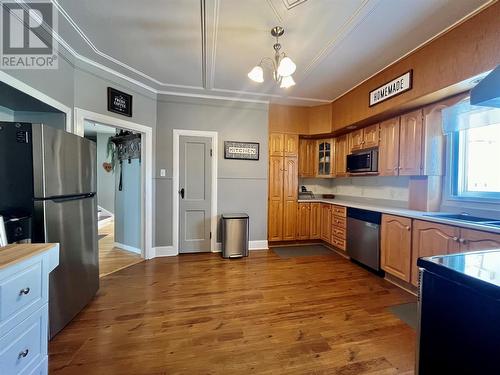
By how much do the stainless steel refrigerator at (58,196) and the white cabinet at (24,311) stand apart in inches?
22.2

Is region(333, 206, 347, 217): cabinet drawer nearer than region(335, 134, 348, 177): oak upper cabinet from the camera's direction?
Yes

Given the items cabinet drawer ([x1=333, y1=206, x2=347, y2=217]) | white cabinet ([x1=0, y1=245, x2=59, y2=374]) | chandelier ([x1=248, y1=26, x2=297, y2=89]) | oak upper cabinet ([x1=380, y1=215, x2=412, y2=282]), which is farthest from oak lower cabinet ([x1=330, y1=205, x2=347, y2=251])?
white cabinet ([x1=0, y1=245, x2=59, y2=374])

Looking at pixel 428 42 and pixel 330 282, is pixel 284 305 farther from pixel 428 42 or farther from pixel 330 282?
pixel 428 42

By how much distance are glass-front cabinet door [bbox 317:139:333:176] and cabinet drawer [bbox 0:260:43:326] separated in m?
4.30

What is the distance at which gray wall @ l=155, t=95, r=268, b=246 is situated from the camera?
3.72 metres

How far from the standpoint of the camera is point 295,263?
3.45 meters

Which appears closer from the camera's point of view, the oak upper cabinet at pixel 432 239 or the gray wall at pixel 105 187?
the oak upper cabinet at pixel 432 239

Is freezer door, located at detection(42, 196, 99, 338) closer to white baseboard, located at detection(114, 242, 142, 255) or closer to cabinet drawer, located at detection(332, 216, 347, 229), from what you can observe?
white baseboard, located at detection(114, 242, 142, 255)

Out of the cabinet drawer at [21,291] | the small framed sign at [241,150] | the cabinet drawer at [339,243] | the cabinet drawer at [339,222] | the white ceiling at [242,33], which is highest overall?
the white ceiling at [242,33]

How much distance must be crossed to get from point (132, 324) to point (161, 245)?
1.83 metres

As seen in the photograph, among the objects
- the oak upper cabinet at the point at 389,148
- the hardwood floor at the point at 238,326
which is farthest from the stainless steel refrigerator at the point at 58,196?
the oak upper cabinet at the point at 389,148

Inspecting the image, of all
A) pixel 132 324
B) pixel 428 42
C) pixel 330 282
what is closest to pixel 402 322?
pixel 330 282

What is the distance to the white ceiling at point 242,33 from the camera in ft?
6.12
